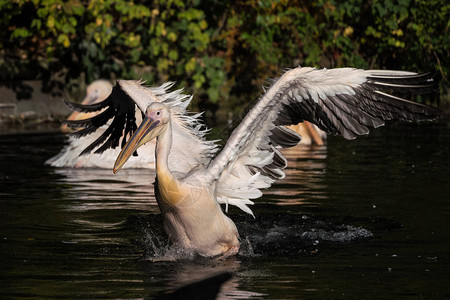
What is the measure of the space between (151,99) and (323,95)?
5.23 ft

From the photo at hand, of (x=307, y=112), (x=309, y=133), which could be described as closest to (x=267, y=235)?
(x=307, y=112)

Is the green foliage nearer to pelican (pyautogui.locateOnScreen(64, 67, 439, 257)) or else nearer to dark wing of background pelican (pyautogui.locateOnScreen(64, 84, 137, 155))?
dark wing of background pelican (pyautogui.locateOnScreen(64, 84, 137, 155))

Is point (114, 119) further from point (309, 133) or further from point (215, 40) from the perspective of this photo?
point (215, 40)

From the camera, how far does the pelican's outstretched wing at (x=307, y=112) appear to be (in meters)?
7.00

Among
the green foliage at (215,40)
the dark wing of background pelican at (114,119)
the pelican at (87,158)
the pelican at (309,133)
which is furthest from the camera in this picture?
the green foliage at (215,40)

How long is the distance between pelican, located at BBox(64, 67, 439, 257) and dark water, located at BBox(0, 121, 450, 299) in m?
0.26

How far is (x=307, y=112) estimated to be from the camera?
24.5 feet

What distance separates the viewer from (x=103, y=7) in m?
16.6

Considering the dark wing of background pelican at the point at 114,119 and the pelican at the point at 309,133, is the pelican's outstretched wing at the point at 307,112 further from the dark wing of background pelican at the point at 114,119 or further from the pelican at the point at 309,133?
the pelican at the point at 309,133

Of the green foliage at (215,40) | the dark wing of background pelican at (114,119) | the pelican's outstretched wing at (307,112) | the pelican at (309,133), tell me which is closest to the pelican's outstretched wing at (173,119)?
the dark wing of background pelican at (114,119)

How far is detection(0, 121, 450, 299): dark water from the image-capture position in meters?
5.87

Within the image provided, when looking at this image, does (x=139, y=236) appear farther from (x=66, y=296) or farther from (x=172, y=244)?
(x=66, y=296)

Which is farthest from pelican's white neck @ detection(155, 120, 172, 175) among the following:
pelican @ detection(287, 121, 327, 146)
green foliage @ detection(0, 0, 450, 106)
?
green foliage @ detection(0, 0, 450, 106)

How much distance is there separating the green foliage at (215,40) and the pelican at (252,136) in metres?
9.61
